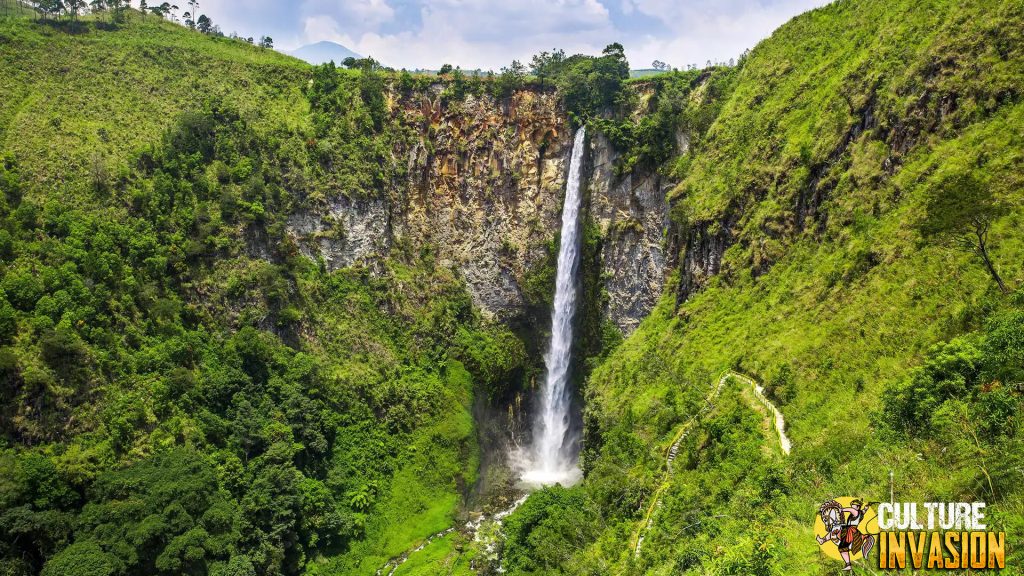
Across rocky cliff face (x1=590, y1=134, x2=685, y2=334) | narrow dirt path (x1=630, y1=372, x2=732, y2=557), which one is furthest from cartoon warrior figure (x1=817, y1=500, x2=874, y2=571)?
rocky cliff face (x1=590, y1=134, x2=685, y2=334)

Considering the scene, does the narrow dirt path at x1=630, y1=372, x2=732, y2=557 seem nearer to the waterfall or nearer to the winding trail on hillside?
the winding trail on hillside

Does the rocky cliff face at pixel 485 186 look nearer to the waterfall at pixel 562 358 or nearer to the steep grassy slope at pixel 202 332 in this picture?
the waterfall at pixel 562 358

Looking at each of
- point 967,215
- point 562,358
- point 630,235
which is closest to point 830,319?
point 967,215

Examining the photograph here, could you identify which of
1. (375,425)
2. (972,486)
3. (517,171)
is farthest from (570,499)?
(517,171)

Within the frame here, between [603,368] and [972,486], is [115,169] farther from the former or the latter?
[972,486]

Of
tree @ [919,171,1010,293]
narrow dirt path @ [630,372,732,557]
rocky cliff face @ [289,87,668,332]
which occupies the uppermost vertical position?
rocky cliff face @ [289,87,668,332]

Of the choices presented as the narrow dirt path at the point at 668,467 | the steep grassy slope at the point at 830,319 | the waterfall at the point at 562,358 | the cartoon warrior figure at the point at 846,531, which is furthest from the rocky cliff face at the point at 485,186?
the cartoon warrior figure at the point at 846,531
